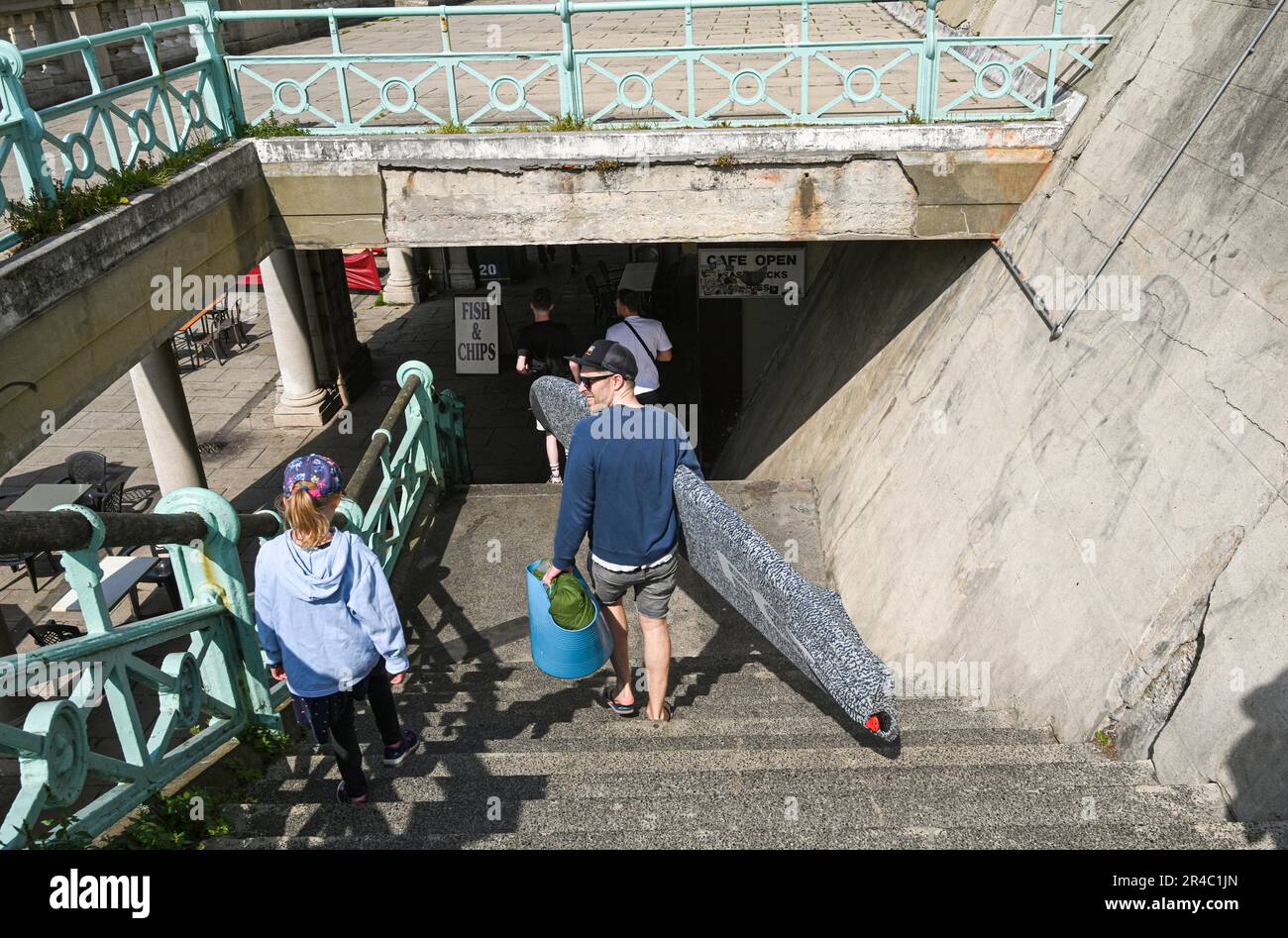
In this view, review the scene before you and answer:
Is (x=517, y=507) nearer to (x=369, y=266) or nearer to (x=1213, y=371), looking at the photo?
(x=1213, y=371)

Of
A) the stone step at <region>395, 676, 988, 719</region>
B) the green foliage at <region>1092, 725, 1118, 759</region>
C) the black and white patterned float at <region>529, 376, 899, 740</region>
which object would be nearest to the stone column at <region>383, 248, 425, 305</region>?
the stone step at <region>395, 676, 988, 719</region>

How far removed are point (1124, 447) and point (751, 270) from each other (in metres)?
5.97

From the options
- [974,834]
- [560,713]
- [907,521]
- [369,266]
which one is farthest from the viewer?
[369,266]

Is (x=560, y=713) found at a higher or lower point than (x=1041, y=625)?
lower

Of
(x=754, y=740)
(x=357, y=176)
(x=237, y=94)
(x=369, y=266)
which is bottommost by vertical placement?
(x=369, y=266)

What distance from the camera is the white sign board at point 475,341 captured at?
46.8 ft

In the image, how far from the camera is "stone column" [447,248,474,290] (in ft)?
61.1

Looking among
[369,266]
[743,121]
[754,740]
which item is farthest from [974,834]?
[369,266]

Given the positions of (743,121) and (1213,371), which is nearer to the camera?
(1213,371)

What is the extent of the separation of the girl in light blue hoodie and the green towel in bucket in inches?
30.8

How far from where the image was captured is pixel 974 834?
3.00 metres

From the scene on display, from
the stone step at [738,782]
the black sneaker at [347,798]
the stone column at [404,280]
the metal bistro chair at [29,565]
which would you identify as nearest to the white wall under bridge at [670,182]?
the stone step at [738,782]

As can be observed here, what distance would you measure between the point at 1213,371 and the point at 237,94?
21.7 ft

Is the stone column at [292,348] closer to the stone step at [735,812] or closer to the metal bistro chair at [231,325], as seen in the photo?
the metal bistro chair at [231,325]
